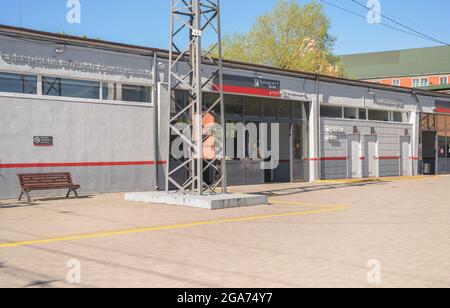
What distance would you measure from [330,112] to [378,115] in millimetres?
4427

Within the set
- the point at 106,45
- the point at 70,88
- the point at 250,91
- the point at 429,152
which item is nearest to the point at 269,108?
the point at 250,91

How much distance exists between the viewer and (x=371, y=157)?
92.5ft

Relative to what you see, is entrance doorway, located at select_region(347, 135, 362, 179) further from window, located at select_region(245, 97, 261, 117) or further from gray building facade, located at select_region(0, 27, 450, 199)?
window, located at select_region(245, 97, 261, 117)

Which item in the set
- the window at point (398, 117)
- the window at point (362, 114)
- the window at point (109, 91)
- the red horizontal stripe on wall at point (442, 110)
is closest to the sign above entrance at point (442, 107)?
the red horizontal stripe on wall at point (442, 110)

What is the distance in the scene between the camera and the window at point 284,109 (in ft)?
77.5

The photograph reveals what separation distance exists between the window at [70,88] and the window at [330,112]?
1201 cm

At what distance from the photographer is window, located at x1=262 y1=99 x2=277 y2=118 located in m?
22.8

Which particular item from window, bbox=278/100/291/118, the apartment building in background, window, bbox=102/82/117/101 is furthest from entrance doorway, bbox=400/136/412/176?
the apartment building in background

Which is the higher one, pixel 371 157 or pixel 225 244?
pixel 371 157

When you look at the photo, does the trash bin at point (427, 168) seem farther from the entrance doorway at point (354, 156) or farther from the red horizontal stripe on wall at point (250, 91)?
the red horizontal stripe on wall at point (250, 91)

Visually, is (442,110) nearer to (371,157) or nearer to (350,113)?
(371,157)

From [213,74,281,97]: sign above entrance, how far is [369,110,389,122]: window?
25.2 feet

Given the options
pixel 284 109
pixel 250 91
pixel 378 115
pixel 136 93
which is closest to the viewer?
pixel 136 93
